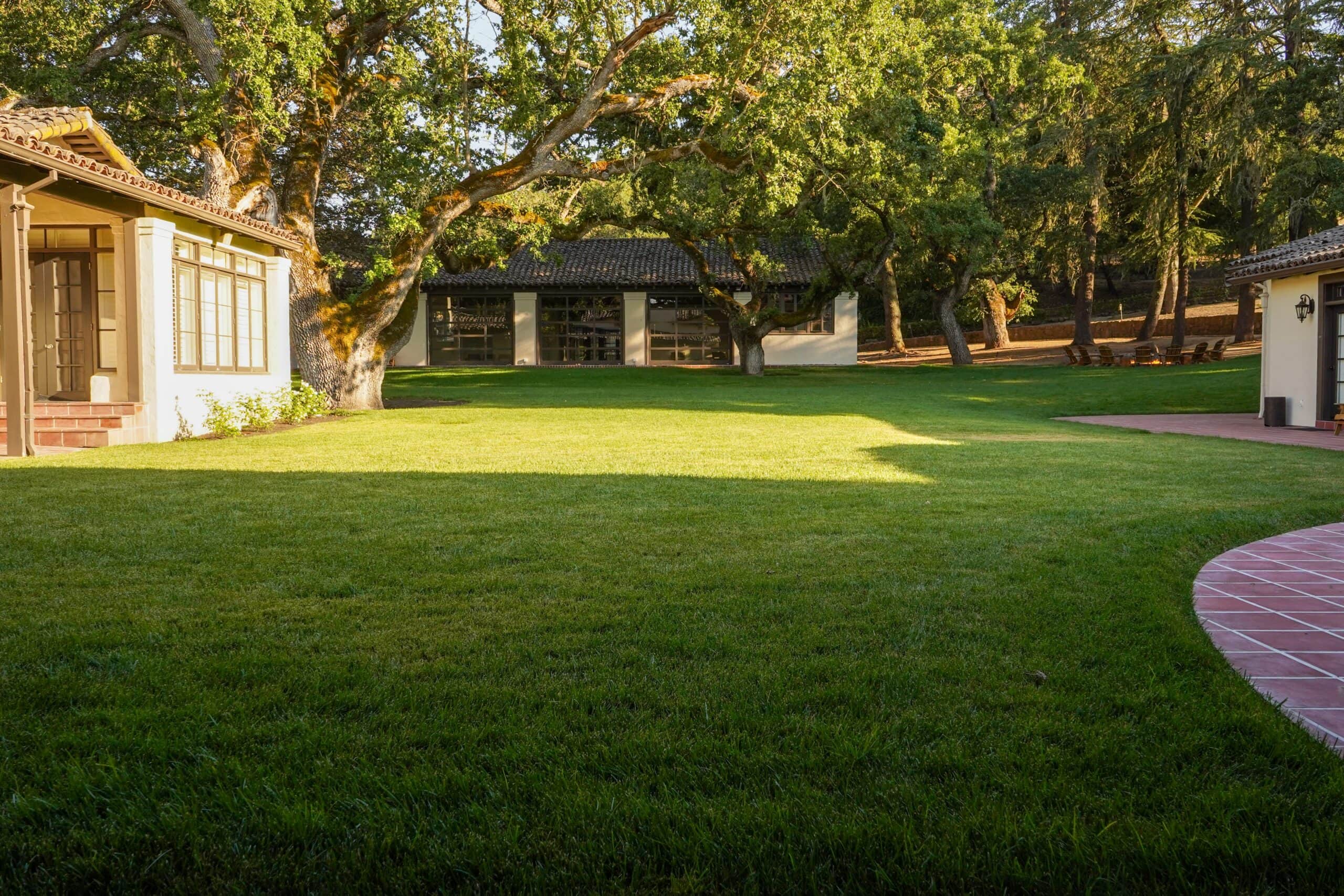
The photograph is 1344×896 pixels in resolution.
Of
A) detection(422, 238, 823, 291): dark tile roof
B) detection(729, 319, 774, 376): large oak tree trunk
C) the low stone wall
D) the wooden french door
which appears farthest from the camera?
the low stone wall

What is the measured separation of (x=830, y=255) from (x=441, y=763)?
27.6 metres

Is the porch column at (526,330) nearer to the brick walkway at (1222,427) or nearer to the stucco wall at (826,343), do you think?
the stucco wall at (826,343)

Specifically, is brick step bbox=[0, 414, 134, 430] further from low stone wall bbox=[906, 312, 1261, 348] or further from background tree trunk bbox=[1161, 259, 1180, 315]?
background tree trunk bbox=[1161, 259, 1180, 315]

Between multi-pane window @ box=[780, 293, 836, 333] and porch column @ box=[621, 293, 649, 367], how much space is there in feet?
16.4

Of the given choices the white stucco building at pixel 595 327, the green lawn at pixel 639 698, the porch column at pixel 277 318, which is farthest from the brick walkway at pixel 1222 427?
the white stucco building at pixel 595 327

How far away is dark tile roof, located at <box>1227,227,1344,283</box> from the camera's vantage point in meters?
14.4

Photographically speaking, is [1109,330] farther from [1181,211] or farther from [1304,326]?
[1304,326]

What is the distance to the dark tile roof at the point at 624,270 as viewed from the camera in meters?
36.4

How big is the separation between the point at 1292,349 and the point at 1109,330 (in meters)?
27.2

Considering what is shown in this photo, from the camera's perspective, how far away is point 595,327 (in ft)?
124

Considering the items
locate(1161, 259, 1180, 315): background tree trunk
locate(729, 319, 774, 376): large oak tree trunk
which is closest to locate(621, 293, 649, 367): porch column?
locate(729, 319, 774, 376): large oak tree trunk

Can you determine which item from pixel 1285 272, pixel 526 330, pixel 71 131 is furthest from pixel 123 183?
pixel 526 330

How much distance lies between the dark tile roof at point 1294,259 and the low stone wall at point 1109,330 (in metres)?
18.8

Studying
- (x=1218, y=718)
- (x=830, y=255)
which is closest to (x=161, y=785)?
(x=1218, y=718)
